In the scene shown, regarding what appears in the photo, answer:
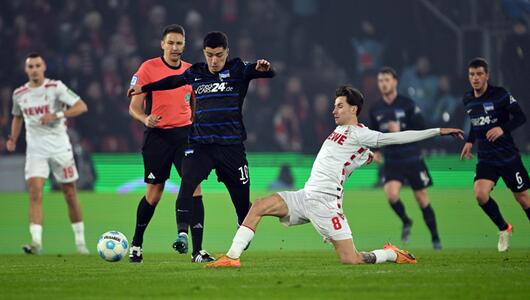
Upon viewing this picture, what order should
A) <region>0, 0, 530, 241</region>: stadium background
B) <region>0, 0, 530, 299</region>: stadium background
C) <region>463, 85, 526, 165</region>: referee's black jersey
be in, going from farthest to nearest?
<region>0, 0, 530, 241</region>: stadium background
<region>0, 0, 530, 299</region>: stadium background
<region>463, 85, 526, 165</region>: referee's black jersey

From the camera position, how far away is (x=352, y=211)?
19656mm

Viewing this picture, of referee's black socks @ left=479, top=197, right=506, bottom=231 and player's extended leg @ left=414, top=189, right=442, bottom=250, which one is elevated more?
referee's black socks @ left=479, top=197, right=506, bottom=231

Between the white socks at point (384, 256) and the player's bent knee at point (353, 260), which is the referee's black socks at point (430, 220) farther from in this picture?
the player's bent knee at point (353, 260)

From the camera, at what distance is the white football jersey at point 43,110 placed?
46.5ft

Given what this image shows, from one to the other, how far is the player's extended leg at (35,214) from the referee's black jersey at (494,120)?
532 centimetres

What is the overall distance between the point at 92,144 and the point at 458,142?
8.74 meters

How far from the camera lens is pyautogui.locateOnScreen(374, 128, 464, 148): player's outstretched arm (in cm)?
940

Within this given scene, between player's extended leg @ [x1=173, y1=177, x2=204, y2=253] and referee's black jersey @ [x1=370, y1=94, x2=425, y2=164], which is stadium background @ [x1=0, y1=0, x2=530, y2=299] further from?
referee's black jersey @ [x1=370, y1=94, x2=425, y2=164]

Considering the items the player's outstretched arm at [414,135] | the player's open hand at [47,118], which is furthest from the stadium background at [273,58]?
the player's outstretched arm at [414,135]

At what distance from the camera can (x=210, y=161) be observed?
1054 cm

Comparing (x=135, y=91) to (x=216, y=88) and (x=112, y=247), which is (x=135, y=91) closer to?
(x=216, y=88)

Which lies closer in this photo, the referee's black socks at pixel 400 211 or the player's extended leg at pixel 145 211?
the player's extended leg at pixel 145 211

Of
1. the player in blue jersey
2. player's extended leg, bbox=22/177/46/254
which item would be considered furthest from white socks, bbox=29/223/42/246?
the player in blue jersey

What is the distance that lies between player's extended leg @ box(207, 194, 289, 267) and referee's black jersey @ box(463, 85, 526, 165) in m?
3.81
